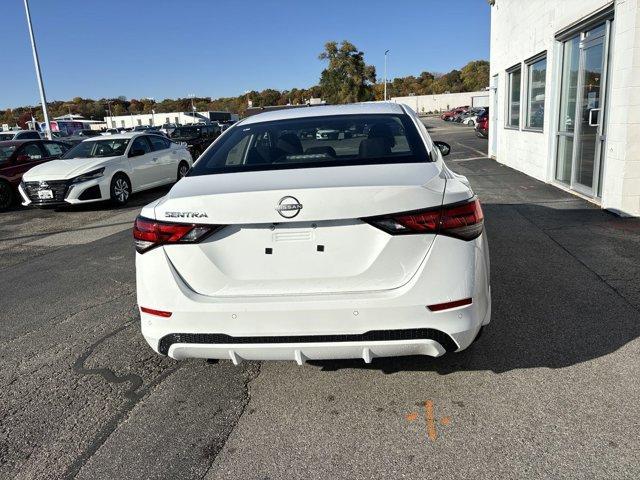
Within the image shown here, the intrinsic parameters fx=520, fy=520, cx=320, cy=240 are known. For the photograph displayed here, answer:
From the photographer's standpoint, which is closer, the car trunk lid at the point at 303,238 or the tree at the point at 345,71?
the car trunk lid at the point at 303,238

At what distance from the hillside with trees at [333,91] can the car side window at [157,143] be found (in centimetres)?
4817

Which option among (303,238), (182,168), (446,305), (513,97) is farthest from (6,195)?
(513,97)

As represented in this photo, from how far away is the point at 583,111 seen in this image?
9.11 m

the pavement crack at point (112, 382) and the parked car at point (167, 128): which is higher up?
the parked car at point (167, 128)

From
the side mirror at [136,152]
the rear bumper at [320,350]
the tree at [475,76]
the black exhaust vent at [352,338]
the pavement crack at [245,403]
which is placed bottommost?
the pavement crack at [245,403]

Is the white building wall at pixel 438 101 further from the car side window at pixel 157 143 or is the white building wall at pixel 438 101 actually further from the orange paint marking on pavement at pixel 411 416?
the orange paint marking on pavement at pixel 411 416

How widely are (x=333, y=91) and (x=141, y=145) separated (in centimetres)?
5197

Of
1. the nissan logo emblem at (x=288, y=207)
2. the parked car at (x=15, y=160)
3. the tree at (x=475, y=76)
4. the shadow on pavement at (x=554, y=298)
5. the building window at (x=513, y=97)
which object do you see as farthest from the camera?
the tree at (x=475, y=76)

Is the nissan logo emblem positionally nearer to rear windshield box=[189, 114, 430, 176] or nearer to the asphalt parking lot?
rear windshield box=[189, 114, 430, 176]

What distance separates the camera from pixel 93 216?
421 inches

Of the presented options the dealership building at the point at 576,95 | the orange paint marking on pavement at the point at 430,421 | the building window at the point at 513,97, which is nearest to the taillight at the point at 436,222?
the orange paint marking on pavement at the point at 430,421

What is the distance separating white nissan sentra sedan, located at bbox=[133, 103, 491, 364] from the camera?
254 centimetres

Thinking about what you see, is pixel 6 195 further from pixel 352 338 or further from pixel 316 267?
pixel 352 338

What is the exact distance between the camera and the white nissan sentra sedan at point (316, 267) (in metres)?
2.54
